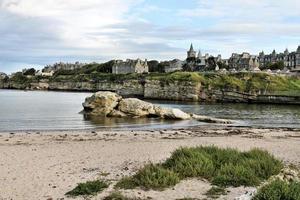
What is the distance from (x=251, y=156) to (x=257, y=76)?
109644 mm

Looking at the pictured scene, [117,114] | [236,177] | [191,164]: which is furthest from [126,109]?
[236,177]

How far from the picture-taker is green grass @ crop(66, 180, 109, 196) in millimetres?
14680

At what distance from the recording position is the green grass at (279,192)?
11249mm

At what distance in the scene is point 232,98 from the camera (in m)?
113

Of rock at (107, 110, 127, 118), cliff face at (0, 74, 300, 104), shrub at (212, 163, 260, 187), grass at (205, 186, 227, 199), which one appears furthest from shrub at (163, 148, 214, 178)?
cliff face at (0, 74, 300, 104)

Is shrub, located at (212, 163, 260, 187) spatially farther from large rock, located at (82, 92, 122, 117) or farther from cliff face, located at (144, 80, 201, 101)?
cliff face, located at (144, 80, 201, 101)

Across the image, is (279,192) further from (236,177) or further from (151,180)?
(151,180)

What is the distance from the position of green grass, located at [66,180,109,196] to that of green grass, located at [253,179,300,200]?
577 centimetres

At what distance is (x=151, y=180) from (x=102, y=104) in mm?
43774

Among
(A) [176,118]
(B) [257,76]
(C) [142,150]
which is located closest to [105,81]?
(B) [257,76]

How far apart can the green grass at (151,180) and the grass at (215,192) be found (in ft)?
4.81

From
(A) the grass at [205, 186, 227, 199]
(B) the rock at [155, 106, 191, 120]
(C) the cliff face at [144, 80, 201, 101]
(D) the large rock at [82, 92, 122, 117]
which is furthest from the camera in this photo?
(C) the cliff face at [144, 80, 201, 101]

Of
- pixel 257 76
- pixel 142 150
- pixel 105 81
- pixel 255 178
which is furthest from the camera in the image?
pixel 105 81

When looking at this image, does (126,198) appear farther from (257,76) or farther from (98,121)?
(257,76)
